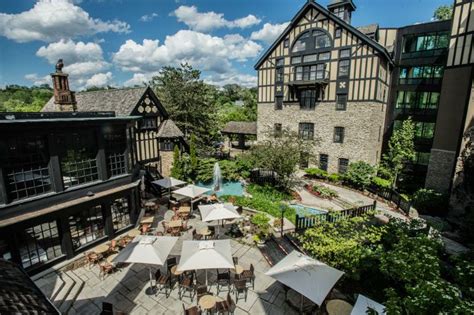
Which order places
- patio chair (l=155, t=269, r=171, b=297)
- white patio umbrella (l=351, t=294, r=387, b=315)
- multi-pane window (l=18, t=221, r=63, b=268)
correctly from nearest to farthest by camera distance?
white patio umbrella (l=351, t=294, r=387, b=315) → patio chair (l=155, t=269, r=171, b=297) → multi-pane window (l=18, t=221, r=63, b=268)

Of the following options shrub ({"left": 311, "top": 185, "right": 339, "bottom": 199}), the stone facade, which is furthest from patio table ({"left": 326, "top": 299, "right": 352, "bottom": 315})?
the stone facade

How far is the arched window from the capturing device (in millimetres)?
24203

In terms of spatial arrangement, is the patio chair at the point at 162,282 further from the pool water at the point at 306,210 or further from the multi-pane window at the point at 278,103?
the multi-pane window at the point at 278,103

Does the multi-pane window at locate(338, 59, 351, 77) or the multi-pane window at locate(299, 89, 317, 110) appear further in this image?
the multi-pane window at locate(299, 89, 317, 110)

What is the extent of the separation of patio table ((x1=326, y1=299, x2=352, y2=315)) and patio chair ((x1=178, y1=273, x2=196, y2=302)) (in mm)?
5001

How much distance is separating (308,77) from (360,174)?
11435 mm

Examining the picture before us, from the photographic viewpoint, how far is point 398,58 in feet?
84.7

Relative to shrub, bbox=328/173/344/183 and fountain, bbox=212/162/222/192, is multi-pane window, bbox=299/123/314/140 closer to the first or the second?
shrub, bbox=328/173/344/183

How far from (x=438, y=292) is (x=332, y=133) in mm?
22816

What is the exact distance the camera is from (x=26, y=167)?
9992 mm

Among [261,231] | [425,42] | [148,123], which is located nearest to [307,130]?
[425,42]

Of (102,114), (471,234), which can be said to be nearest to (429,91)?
(471,234)

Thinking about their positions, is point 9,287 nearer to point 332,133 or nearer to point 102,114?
point 102,114

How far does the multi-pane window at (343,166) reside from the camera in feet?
83.2
